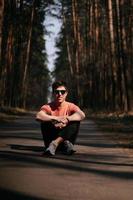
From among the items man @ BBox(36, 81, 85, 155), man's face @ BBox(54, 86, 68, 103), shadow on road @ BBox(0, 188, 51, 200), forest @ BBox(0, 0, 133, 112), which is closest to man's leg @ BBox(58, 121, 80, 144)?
man @ BBox(36, 81, 85, 155)

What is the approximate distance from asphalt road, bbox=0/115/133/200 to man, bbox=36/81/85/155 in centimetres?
25

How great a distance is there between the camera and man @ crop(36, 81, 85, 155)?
34.8 ft

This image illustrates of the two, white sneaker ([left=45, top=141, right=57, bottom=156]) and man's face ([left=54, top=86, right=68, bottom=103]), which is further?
man's face ([left=54, top=86, right=68, bottom=103])

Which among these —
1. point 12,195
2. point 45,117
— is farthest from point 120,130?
point 12,195

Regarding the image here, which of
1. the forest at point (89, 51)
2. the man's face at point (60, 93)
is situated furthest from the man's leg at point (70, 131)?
the forest at point (89, 51)

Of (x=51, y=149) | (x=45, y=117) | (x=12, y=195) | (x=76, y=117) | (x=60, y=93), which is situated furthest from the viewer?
(x=60, y=93)

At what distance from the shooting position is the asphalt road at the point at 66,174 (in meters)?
6.60

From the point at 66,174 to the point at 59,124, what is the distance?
2.57 m

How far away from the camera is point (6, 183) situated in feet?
23.8

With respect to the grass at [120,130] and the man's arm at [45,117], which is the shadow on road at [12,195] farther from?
the grass at [120,130]

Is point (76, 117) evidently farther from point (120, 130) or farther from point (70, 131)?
point (120, 130)

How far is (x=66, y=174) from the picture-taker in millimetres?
8156

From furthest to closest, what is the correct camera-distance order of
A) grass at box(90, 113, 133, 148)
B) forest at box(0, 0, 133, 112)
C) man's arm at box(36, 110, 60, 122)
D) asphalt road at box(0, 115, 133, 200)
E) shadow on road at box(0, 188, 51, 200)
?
1. forest at box(0, 0, 133, 112)
2. grass at box(90, 113, 133, 148)
3. man's arm at box(36, 110, 60, 122)
4. asphalt road at box(0, 115, 133, 200)
5. shadow on road at box(0, 188, 51, 200)

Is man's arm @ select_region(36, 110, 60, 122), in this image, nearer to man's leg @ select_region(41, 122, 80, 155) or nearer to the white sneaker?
man's leg @ select_region(41, 122, 80, 155)
